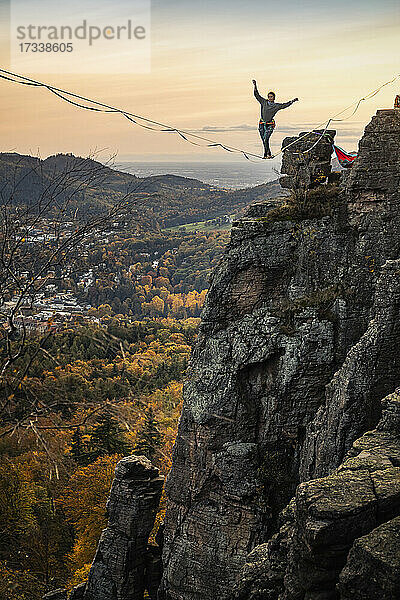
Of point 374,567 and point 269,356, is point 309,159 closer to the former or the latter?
point 269,356

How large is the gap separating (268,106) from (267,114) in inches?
9.5

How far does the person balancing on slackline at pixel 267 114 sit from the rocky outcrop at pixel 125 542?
11.0 meters

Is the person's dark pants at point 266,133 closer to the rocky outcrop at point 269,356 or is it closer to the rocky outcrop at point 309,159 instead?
the rocky outcrop at point 309,159

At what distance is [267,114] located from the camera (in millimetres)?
18125

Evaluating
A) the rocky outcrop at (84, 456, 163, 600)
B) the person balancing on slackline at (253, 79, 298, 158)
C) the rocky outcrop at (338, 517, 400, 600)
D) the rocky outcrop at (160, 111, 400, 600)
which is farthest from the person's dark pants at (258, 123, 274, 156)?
the rocky outcrop at (338, 517, 400, 600)

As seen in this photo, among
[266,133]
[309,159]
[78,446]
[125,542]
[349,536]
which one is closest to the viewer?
[349,536]

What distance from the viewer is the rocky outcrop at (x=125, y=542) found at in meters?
17.2

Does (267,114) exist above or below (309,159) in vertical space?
above

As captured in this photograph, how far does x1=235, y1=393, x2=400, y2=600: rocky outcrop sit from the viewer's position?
7543 mm

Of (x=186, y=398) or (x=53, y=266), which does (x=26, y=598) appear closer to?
(x=186, y=398)

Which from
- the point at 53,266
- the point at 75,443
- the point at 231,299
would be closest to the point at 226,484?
the point at 231,299

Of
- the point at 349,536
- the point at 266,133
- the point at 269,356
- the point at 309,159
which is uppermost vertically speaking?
the point at 266,133

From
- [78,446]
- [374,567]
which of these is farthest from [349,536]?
[78,446]

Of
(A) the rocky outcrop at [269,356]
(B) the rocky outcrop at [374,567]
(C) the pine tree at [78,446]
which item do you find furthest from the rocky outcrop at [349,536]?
(C) the pine tree at [78,446]
